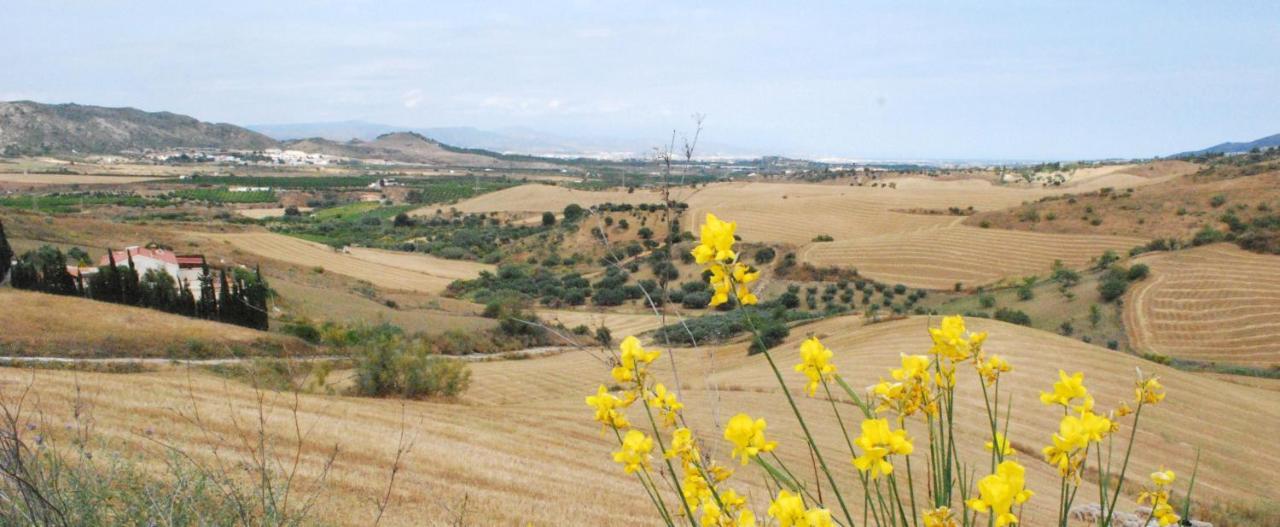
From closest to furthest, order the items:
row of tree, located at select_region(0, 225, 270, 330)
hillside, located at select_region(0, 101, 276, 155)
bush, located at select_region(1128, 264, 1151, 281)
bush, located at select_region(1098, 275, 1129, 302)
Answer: row of tree, located at select_region(0, 225, 270, 330) → bush, located at select_region(1098, 275, 1129, 302) → bush, located at select_region(1128, 264, 1151, 281) → hillside, located at select_region(0, 101, 276, 155)

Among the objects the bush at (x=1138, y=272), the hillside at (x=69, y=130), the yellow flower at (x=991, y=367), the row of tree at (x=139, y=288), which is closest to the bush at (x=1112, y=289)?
the bush at (x=1138, y=272)

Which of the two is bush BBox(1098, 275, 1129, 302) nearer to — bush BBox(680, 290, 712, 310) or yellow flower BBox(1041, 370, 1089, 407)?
bush BBox(680, 290, 712, 310)

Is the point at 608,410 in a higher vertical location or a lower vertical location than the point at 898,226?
higher

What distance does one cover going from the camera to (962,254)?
150ft

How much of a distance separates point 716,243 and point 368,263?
57.9m

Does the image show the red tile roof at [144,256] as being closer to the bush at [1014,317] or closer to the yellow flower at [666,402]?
the bush at [1014,317]

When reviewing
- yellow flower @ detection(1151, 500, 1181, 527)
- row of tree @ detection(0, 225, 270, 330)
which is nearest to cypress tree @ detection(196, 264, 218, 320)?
row of tree @ detection(0, 225, 270, 330)

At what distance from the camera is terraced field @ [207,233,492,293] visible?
49875 millimetres

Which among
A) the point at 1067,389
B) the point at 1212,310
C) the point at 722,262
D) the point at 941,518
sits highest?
the point at 722,262

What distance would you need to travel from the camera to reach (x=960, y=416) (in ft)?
47.9

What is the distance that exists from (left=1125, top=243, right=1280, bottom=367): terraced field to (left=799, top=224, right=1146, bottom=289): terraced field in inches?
349

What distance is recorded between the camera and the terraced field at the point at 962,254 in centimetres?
4266

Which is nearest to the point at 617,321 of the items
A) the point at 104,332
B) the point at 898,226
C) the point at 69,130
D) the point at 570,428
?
the point at 104,332

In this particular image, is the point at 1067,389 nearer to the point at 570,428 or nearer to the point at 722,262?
the point at 722,262
